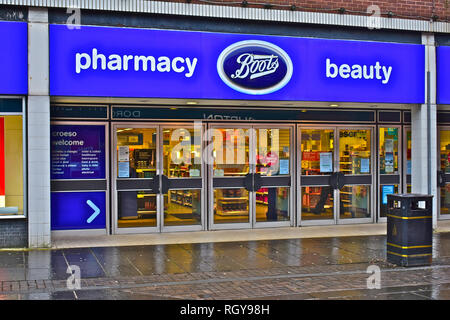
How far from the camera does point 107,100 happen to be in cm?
1279

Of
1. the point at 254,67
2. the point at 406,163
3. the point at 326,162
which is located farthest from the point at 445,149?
the point at 254,67

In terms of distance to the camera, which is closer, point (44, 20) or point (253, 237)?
point (44, 20)

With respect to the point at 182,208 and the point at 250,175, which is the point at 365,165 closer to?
the point at 250,175

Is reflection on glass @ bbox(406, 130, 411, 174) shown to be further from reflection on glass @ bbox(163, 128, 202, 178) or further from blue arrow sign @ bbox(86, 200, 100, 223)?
blue arrow sign @ bbox(86, 200, 100, 223)

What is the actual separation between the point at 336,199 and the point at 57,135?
7.00 m

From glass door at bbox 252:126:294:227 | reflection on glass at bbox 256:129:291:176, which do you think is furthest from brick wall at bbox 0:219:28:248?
reflection on glass at bbox 256:129:291:176

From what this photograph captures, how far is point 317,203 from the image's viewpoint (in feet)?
48.9

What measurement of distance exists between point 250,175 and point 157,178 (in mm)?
2261

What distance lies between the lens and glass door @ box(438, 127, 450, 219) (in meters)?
16.1

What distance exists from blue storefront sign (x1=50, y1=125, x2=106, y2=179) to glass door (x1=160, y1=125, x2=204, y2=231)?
1.45 m

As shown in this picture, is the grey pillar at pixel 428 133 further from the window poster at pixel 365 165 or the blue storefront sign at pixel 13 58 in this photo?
the blue storefront sign at pixel 13 58
